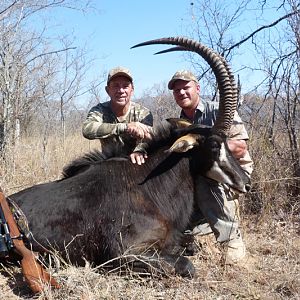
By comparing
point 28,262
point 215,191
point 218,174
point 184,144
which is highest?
point 184,144

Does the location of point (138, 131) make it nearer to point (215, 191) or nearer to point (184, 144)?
point (184, 144)

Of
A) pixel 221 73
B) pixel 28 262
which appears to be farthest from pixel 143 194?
pixel 221 73

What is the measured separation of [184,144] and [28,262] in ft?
5.88

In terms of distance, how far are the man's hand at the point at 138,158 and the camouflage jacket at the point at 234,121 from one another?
1.04 metres

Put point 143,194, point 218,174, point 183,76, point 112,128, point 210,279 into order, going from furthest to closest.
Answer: point 112,128, point 183,76, point 218,174, point 143,194, point 210,279

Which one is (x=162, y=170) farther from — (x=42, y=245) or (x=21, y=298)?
(x=21, y=298)

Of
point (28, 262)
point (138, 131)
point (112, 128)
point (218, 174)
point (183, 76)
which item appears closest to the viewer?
point (28, 262)

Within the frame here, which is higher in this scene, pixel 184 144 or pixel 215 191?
pixel 184 144

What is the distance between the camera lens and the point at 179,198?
4.67 m

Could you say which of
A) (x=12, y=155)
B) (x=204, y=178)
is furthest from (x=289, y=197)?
(x=12, y=155)

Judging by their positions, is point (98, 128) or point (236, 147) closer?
point (236, 147)

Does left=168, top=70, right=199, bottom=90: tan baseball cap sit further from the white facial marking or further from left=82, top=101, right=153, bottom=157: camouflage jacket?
the white facial marking

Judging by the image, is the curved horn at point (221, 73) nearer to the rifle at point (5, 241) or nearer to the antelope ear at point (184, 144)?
the antelope ear at point (184, 144)

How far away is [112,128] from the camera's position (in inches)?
220
